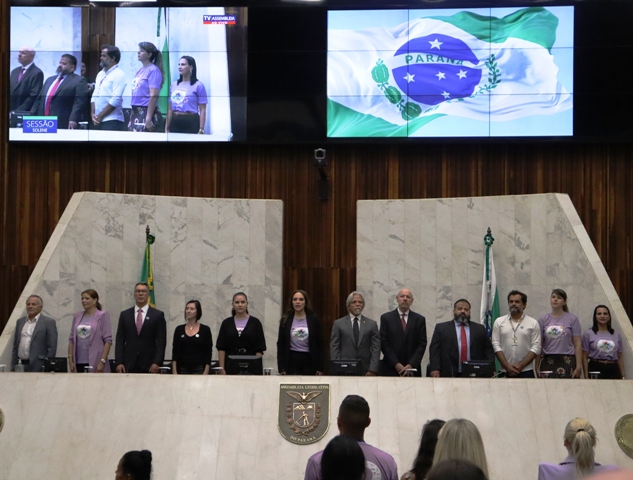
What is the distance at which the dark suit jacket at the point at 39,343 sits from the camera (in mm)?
9922

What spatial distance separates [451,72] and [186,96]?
3.54 metres

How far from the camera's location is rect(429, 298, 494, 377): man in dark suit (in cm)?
930

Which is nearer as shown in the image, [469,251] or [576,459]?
[576,459]

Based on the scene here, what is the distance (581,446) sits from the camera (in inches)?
177

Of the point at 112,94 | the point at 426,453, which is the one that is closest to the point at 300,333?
the point at 426,453

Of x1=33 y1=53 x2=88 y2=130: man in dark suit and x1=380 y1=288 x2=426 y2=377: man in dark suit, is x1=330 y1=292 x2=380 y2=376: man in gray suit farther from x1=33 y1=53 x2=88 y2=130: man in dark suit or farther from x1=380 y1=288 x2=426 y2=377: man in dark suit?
x1=33 y1=53 x2=88 y2=130: man in dark suit

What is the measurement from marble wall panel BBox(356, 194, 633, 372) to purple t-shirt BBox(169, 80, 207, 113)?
2647 mm

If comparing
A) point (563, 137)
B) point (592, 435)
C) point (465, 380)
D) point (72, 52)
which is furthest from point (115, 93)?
point (592, 435)

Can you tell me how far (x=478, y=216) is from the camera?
40.0 ft

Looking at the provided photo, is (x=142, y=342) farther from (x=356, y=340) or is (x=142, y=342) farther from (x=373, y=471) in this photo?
(x=373, y=471)

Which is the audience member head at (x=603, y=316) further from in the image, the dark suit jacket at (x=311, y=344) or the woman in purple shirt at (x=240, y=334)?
the woman in purple shirt at (x=240, y=334)

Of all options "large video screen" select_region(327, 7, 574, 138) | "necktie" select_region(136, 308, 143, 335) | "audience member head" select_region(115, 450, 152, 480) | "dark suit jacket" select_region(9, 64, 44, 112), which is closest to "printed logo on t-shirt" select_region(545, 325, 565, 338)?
"necktie" select_region(136, 308, 143, 335)

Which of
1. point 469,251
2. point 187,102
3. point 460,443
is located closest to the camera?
point 460,443

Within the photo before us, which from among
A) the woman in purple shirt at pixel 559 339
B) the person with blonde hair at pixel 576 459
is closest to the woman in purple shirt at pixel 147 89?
the woman in purple shirt at pixel 559 339
